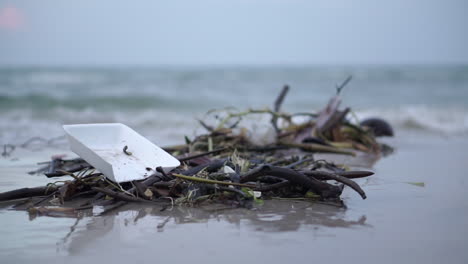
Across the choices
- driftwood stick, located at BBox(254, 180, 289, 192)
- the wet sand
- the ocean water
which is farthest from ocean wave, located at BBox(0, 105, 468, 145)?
the wet sand

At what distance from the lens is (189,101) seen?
1382cm

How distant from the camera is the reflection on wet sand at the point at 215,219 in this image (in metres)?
2.23

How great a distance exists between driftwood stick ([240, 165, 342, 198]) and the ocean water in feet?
5.41

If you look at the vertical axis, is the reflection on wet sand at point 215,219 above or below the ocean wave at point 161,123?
below

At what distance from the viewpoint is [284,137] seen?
4.65 metres

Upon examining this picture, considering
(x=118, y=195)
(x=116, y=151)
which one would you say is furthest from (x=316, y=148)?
(x=118, y=195)

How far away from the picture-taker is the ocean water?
7.79 metres

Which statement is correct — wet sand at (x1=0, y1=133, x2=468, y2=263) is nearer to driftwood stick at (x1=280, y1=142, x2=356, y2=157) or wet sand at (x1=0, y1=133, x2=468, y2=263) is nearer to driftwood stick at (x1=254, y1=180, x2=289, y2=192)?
driftwood stick at (x1=254, y1=180, x2=289, y2=192)

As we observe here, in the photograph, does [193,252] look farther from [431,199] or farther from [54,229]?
[431,199]

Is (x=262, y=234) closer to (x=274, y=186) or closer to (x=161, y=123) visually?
(x=274, y=186)

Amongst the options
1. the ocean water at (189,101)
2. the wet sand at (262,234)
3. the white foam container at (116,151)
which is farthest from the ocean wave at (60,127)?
the wet sand at (262,234)

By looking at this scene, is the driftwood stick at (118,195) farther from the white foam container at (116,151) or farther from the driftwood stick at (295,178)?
the driftwood stick at (295,178)

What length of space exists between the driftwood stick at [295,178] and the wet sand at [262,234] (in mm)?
93

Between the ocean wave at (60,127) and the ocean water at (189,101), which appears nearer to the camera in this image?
the ocean wave at (60,127)
